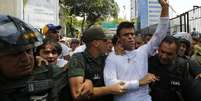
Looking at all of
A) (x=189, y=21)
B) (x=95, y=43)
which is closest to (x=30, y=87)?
(x=95, y=43)

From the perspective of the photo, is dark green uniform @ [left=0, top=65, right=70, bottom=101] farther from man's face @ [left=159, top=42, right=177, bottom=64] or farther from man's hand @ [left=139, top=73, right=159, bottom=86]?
man's face @ [left=159, top=42, right=177, bottom=64]

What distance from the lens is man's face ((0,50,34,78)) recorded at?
2.23 metres

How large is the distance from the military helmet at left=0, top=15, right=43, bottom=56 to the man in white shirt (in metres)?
1.71

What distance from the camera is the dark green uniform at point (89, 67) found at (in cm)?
378

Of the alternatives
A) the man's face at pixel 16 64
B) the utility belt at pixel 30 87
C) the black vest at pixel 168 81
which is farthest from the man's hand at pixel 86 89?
the man's face at pixel 16 64

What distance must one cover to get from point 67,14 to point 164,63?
40188 millimetres

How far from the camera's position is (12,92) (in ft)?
7.38

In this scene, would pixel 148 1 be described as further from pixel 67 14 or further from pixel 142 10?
pixel 67 14

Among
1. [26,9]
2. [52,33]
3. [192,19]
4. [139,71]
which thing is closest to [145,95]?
[139,71]

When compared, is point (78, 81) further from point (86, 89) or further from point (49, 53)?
point (49, 53)

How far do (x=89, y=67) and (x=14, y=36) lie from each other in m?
1.74

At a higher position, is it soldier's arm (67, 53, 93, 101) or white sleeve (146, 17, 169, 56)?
white sleeve (146, 17, 169, 56)

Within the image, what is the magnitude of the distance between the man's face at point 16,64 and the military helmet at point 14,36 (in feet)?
0.13

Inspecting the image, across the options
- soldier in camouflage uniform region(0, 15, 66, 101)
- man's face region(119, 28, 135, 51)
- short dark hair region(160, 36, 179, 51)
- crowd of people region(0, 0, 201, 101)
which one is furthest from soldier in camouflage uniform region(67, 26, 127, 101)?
soldier in camouflage uniform region(0, 15, 66, 101)
